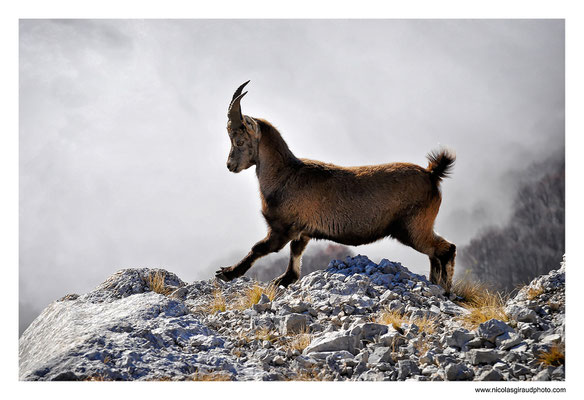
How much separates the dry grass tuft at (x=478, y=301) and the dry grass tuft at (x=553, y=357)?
3.01 feet

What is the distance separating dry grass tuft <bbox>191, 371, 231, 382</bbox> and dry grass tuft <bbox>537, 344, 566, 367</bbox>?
3292mm

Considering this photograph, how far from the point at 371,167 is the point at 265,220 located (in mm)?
1980

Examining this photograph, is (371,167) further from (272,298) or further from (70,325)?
(70,325)

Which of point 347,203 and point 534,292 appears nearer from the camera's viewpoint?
point 534,292

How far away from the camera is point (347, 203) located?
8711mm

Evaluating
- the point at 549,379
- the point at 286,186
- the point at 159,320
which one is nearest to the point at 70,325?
the point at 159,320

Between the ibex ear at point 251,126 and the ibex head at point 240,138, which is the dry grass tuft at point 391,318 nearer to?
the ibex head at point 240,138

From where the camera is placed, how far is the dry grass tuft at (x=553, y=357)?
5.62 m

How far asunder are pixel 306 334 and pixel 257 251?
7.92ft

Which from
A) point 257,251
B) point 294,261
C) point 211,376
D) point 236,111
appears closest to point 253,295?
point 257,251

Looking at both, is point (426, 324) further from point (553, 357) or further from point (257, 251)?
point (257, 251)

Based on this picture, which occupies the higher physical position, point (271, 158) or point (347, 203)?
point (271, 158)

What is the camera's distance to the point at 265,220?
8.89 m
